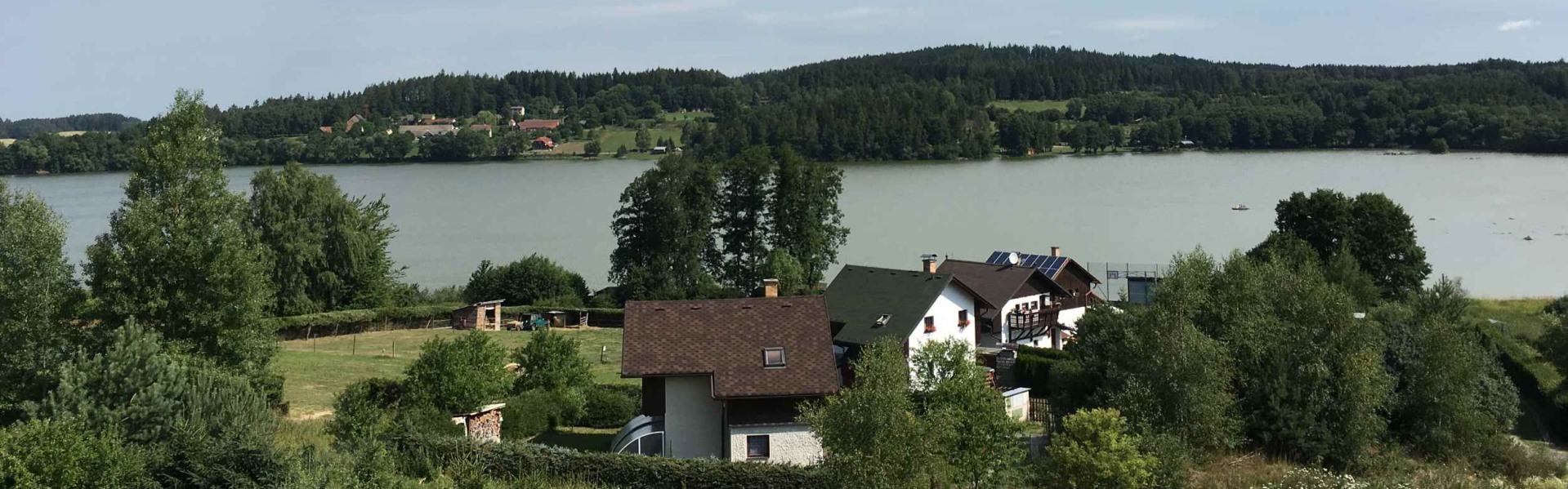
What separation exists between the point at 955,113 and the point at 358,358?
106m

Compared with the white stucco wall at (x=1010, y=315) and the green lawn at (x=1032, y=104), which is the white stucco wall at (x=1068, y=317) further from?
the green lawn at (x=1032, y=104)

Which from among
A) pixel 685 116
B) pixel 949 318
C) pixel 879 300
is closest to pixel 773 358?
pixel 879 300

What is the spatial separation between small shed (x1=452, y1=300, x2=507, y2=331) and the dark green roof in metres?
14.2

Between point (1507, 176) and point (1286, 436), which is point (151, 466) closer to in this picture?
point (1286, 436)

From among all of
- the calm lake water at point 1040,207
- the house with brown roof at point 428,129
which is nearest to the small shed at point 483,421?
the calm lake water at point 1040,207

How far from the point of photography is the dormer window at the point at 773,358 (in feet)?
73.5

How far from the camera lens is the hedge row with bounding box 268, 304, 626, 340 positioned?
40.3m

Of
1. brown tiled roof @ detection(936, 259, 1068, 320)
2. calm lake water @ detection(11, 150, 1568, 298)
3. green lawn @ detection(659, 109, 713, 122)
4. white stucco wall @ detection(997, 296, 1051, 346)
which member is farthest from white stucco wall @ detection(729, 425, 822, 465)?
green lawn @ detection(659, 109, 713, 122)

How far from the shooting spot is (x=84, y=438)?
Answer: 17203 millimetres

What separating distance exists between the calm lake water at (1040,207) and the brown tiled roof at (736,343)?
32617 mm

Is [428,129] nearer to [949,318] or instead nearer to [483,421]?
[949,318]

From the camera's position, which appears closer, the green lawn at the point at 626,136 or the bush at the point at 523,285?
the bush at the point at 523,285

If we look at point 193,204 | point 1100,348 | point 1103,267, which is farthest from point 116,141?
point 1100,348

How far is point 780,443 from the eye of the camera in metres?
21.8
